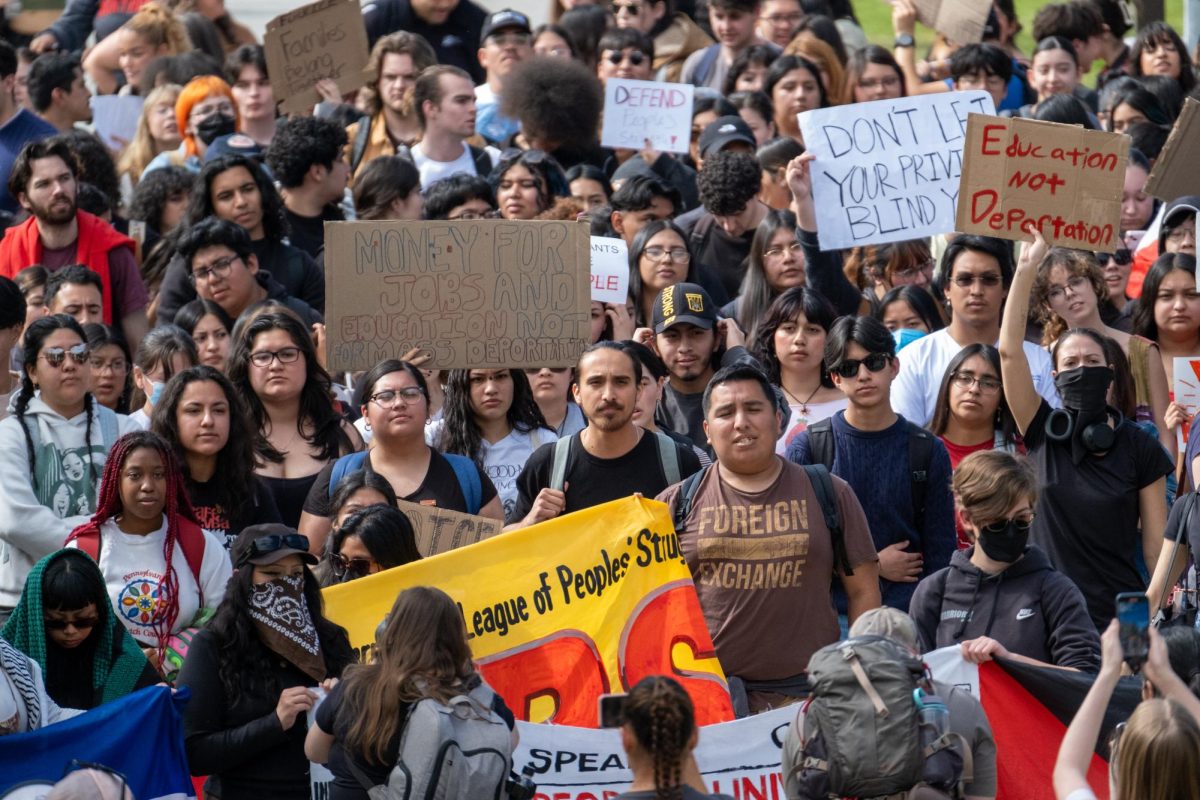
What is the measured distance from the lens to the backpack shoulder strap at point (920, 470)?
25.0ft

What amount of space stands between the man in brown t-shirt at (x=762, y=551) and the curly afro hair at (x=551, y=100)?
17.6ft

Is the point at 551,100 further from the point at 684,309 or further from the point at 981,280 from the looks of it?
the point at 981,280

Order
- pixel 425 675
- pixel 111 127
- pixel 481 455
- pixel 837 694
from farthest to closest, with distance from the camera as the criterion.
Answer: pixel 111 127, pixel 481 455, pixel 425 675, pixel 837 694

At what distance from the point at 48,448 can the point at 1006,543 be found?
3631 millimetres

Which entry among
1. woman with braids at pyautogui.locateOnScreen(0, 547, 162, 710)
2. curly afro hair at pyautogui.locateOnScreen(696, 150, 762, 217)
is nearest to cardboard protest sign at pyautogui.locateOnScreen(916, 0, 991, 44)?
curly afro hair at pyautogui.locateOnScreen(696, 150, 762, 217)

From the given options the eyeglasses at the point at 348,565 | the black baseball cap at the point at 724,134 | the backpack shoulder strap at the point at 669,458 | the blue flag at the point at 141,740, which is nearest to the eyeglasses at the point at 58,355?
the eyeglasses at the point at 348,565

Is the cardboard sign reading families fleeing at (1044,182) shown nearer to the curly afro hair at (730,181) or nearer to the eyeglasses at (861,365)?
the eyeglasses at (861,365)

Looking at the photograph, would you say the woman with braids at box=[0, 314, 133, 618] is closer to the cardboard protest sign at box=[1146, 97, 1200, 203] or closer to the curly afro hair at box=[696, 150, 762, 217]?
the curly afro hair at box=[696, 150, 762, 217]

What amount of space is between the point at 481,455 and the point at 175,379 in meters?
1.32

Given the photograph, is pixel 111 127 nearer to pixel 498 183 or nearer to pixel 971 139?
pixel 498 183

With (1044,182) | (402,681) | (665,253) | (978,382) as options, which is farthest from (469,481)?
(1044,182)

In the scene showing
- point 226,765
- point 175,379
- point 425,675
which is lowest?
point 226,765

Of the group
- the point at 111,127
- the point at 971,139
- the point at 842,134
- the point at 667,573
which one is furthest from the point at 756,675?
the point at 111,127

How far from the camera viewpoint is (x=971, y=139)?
355 inches
